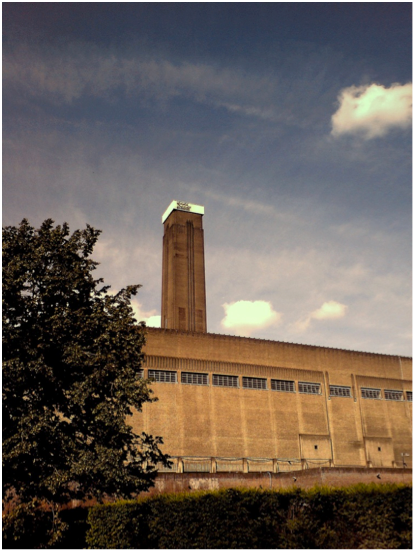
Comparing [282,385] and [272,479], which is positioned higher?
[282,385]

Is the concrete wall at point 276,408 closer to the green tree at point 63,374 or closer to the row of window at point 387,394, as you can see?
the row of window at point 387,394

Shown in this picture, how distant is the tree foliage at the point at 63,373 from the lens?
581 inches

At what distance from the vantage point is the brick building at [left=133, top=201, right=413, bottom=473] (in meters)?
38.8

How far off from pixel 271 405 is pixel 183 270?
2227 cm

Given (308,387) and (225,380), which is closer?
(225,380)

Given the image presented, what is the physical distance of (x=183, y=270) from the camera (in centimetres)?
6031

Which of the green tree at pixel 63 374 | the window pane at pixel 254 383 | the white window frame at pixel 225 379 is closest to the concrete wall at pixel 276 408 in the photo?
the white window frame at pixel 225 379

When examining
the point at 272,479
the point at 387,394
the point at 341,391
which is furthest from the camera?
the point at 387,394

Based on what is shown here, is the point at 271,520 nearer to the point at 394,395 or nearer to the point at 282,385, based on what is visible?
the point at 282,385

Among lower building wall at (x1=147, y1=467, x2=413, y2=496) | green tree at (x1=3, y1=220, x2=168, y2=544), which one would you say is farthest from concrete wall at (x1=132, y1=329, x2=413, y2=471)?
green tree at (x1=3, y1=220, x2=168, y2=544)

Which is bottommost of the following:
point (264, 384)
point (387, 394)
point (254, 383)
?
point (387, 394)

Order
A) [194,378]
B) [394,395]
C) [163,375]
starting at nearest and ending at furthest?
[163,375]
[194,378]
[394,395]

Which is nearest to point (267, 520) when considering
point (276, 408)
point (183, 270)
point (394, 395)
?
point (276, 408)

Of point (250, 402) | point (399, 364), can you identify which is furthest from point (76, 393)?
point (399, 364)
